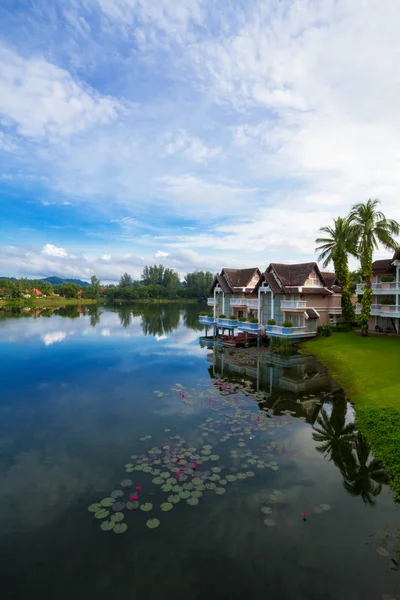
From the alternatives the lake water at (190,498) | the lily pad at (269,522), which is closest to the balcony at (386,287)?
the lake water at (190,498)

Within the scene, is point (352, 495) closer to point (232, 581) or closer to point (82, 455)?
point (232, 581)

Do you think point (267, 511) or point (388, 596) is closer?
point (388, 596)

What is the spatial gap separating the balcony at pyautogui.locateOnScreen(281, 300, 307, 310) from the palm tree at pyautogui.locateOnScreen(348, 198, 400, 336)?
5925mm

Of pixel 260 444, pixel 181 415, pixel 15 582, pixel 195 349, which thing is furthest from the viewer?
pixel 195 349

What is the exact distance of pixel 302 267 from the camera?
40875 millimetres

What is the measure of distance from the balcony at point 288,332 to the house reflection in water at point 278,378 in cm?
281

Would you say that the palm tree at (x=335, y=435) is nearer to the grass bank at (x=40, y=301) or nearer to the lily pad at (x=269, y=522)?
the lily pad at (x=269, y=522)

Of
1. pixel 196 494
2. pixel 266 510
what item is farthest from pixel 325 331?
pixel 196 494

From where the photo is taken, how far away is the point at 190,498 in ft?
34.2

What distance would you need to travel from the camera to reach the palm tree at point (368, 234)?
33719 millimetres

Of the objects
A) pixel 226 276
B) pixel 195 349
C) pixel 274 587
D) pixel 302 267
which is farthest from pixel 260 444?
pixel 226 276

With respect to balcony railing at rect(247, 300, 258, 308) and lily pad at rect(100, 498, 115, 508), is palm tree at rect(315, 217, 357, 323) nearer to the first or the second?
balcony railing at rect(247, 300, 258, 308)

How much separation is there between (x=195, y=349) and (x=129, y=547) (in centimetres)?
2964

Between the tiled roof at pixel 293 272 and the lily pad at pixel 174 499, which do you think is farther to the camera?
the tiled roof at pixel 293 272
